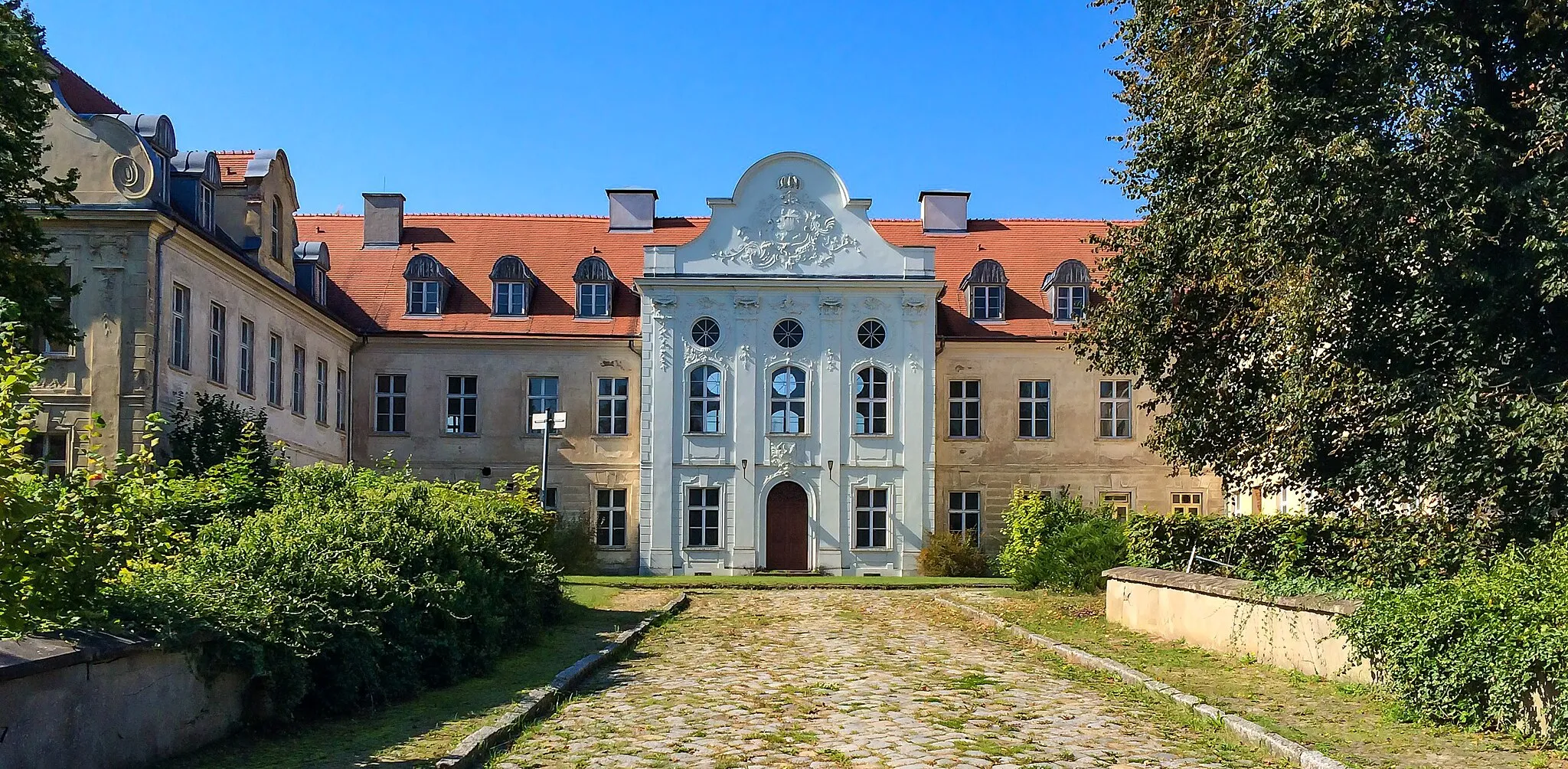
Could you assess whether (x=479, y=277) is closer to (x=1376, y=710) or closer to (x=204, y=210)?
(x=204, y=210)

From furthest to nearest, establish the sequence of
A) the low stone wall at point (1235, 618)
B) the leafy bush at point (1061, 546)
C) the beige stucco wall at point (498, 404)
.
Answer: the beige stucco wall at point (498, 404)
the leafy bush at point (1061, 546)
the low stone wall at point (1235, 618)

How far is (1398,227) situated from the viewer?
14.0 meters

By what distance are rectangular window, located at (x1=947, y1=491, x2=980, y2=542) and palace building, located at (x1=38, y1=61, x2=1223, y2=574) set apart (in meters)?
0.06

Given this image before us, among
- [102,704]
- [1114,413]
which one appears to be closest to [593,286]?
[1114,413]

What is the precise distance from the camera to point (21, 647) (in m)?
6.95

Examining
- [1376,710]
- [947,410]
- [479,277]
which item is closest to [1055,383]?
[947,410]

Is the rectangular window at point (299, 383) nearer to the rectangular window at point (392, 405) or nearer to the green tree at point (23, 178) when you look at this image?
the rectangular window at point (392, 405)

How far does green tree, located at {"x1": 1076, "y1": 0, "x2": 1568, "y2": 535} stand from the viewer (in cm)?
1366

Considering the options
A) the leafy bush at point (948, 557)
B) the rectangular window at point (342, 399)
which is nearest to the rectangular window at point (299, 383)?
the rectangular window at point (342, 399)

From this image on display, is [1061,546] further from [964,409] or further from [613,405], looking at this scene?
[613,405]

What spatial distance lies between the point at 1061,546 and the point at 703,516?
44.0ft

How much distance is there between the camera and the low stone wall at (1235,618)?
1216 cm

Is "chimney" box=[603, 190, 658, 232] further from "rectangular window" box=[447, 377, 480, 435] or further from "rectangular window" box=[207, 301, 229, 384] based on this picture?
"rectangular window" box=[207, 301, 229, 384]

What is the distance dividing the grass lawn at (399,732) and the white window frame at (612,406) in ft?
76.3
